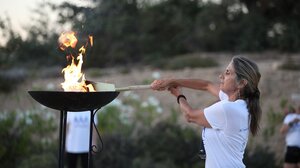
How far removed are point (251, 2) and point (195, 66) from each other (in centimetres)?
431

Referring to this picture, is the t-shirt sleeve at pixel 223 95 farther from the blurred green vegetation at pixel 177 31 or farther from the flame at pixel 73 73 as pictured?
the blurred green vegetation at pixel 177 31

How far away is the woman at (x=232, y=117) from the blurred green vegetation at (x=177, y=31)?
13.6m

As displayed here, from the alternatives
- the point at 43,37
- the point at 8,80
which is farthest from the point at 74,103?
the point at 43,37

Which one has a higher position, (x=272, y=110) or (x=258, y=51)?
(x=258, y=51)

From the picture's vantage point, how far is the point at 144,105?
36.5ft

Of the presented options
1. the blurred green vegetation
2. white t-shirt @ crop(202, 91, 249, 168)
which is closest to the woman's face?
white t-shirt @ crop(202, 91, 249, 168)

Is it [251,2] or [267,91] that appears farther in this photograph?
[251,2]

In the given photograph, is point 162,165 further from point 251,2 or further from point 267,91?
point 251,2

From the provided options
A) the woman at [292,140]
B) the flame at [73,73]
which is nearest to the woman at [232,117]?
the flame at [73,73]

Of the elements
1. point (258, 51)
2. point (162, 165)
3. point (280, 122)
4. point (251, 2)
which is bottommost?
point (162, 165)

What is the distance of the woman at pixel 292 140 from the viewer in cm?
793

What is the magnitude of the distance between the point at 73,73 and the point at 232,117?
4.79 feet

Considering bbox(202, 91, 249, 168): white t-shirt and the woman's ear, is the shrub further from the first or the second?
the woman's ear

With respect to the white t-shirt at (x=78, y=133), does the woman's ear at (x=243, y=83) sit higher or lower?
higher
